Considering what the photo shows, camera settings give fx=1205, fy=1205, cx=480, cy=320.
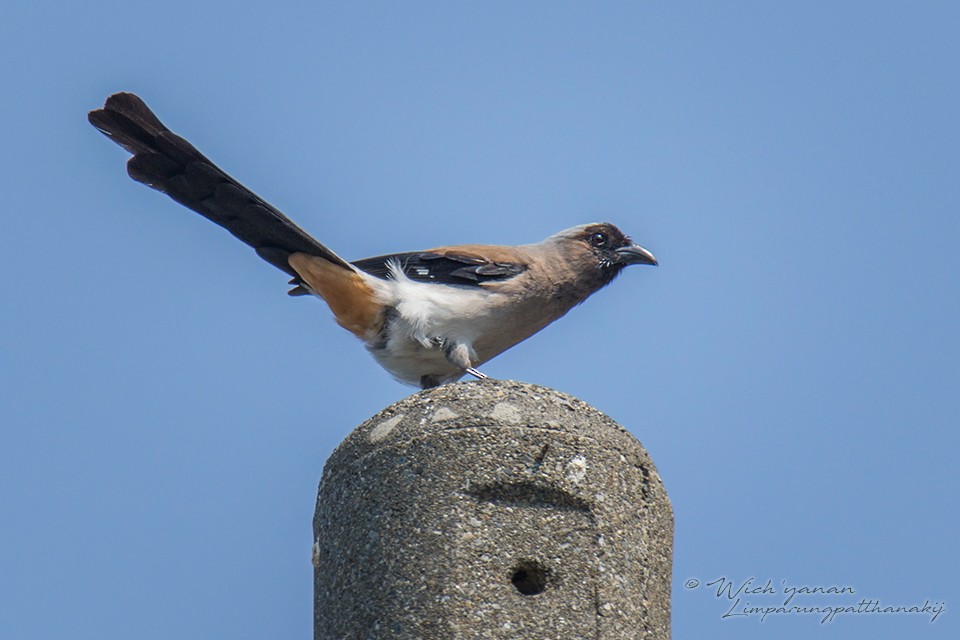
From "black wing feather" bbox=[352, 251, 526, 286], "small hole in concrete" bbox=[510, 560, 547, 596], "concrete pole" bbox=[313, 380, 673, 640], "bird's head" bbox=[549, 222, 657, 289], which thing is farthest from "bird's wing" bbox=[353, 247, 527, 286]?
"small hole in concrete" bbox=[510, 560, 547, 596]

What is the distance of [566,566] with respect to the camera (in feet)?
13.5

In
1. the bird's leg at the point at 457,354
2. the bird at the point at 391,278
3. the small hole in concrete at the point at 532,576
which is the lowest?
the small hole in concrete at the point at 532,576

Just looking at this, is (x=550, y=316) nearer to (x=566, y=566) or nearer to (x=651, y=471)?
(x=651, y=471)

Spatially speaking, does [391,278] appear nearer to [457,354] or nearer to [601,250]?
[457,354]

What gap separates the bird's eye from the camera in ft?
27.6

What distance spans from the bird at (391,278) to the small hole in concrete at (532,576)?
2.93m

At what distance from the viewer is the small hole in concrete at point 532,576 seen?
4.10m

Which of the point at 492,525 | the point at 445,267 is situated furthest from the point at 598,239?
the point at 492,525

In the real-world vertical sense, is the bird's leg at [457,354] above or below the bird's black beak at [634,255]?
below

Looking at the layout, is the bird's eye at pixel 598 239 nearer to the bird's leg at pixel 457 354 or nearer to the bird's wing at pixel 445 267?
the bird's wing at pixel 445 267

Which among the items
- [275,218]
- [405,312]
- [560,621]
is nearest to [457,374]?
[405,312]

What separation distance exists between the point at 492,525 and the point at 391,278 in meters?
3.47

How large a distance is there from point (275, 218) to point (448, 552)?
3.42 metres

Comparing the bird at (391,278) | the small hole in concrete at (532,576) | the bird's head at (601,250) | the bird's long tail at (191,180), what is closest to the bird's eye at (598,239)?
the bird's head at (601,250)
